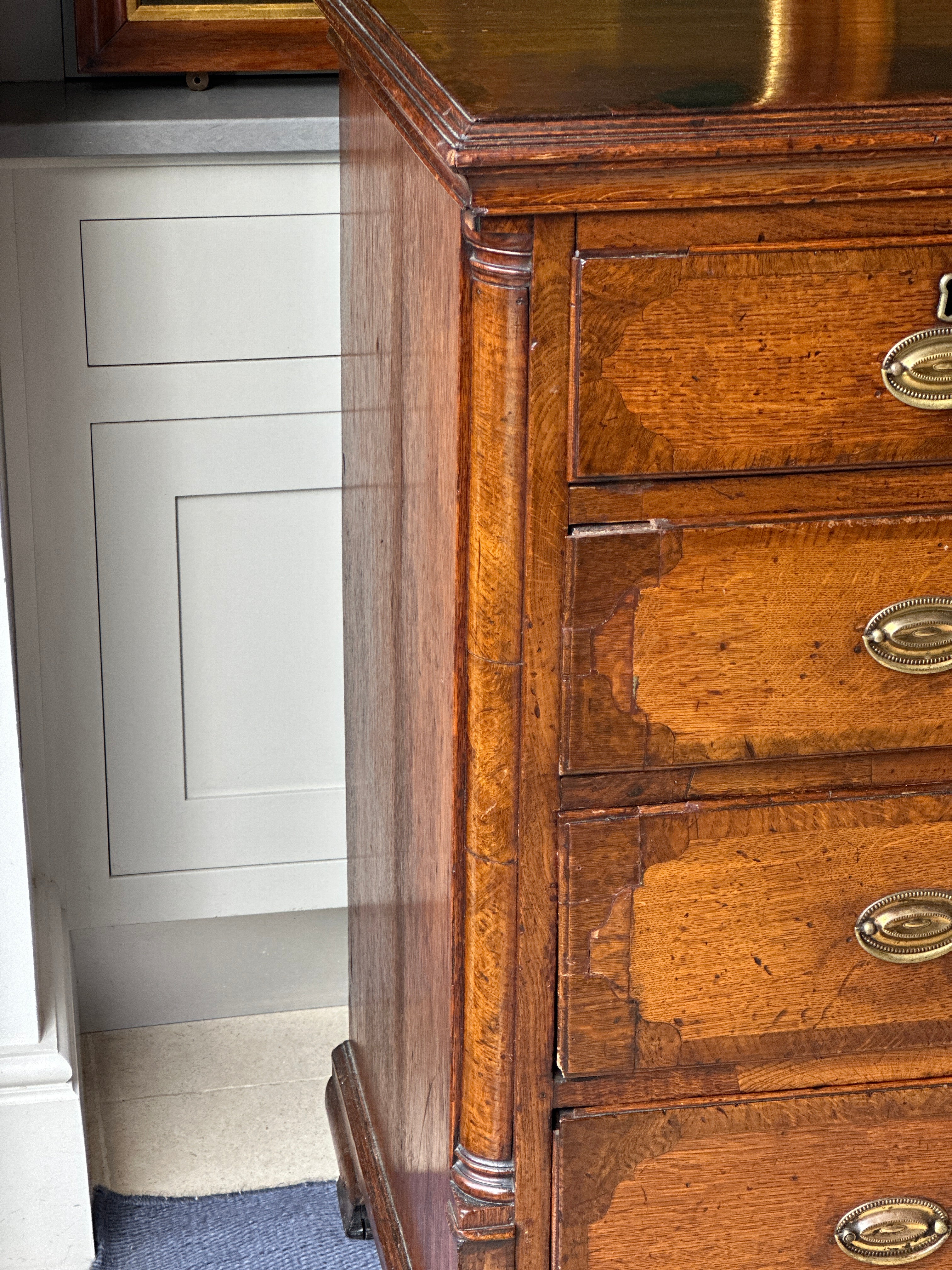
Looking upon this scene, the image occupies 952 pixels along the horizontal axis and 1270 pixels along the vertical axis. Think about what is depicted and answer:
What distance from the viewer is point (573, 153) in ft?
2.57

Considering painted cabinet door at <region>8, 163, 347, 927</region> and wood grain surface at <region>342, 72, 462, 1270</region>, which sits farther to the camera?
painted cabinet door at <region>8, 163, 347, 927</region>

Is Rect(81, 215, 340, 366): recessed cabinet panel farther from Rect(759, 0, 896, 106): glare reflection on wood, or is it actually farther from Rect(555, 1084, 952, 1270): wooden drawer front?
Rect(555, 1084, 952, 1270): wooden drawer front

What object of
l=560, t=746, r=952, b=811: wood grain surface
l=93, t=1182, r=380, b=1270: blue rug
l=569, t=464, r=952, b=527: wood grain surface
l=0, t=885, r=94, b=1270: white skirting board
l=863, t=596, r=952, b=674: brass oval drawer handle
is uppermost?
l=569, t=464, r=952, b=527: wood grain surface

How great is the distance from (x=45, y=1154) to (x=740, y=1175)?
0.71 metres

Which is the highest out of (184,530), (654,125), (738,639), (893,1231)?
(654,125)

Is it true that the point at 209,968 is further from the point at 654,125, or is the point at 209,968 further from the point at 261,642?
the point at 654,125

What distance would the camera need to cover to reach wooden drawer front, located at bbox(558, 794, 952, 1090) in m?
0.96

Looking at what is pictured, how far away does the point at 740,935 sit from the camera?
3.25 feet

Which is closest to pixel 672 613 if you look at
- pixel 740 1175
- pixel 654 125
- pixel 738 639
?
pixel 738 639

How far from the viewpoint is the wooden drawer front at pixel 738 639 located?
900mm

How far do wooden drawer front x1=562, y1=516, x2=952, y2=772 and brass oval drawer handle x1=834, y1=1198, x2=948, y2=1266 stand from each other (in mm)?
348

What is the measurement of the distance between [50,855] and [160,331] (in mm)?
555

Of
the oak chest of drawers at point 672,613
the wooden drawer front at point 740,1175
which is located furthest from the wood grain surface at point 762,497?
the wooden drawer front at point 740,1175

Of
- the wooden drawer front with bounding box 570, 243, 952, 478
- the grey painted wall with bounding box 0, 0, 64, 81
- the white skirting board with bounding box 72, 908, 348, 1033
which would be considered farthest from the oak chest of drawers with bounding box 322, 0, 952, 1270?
the white skirting board with bounding box 72, 908, 348, 1033
